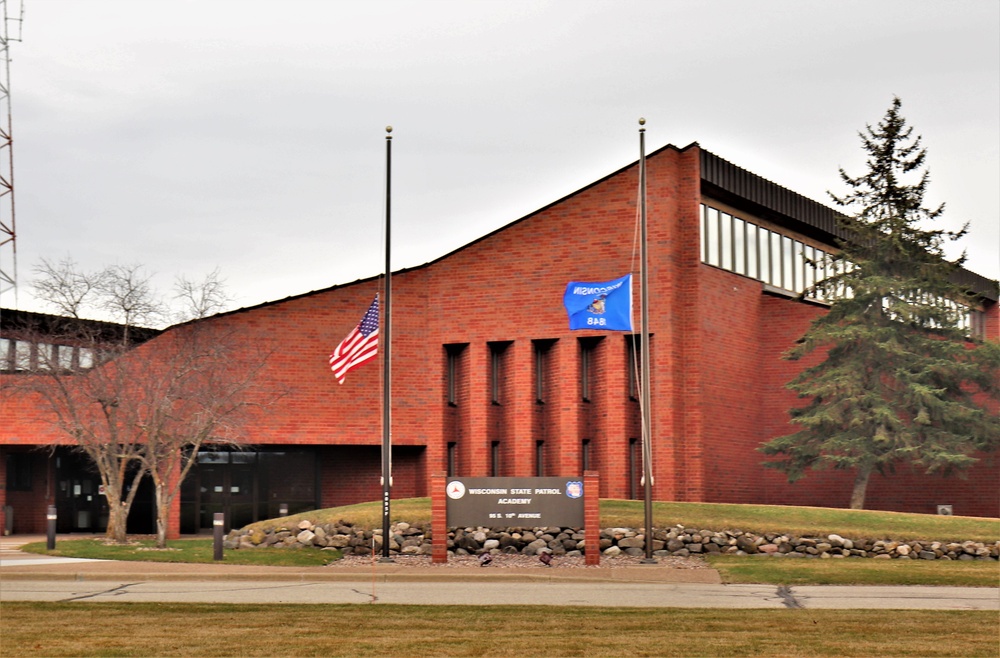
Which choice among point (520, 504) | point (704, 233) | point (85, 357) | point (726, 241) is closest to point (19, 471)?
point (85, 357)

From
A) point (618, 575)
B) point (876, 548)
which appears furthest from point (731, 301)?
point (618, 575)

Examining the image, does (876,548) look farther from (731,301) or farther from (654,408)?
(731,301)

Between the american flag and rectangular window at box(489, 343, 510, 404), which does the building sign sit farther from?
rectangular window at box(489, 343, 510, 404)

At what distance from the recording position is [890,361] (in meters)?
37.6

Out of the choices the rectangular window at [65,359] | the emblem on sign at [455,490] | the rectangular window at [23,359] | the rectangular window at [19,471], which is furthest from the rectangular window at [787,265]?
the rectangular window at [19,471]

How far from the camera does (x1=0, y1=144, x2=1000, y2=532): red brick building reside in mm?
36844

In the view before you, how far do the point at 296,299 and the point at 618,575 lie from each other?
18.8 metres

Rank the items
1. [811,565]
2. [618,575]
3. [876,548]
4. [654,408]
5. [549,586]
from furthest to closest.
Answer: [654,408], [876,548], [811,565], [618,575], [549,586]

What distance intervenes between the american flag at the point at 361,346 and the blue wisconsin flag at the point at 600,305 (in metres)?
5.11

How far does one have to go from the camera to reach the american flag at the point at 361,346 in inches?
1193

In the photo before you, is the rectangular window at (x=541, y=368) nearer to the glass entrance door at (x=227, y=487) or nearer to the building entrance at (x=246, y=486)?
the building entrance at (x=246, y=486)

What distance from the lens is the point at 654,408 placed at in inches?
1432

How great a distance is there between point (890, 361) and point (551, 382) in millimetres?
10164

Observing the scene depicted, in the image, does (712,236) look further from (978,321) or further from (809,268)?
(978,321)
